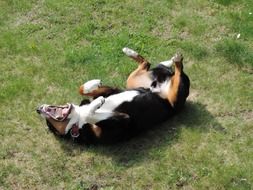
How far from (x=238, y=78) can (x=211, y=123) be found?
96cm

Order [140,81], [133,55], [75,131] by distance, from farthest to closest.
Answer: [133,55] → [140,81] → [75,131]

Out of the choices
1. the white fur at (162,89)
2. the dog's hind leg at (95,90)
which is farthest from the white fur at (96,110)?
the white fur at (162,89)

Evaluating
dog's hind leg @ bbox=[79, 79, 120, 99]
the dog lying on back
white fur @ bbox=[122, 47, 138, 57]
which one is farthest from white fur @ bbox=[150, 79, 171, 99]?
white fur @ bbox=[122, 47, 138, 57]

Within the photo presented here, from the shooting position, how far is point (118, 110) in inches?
255

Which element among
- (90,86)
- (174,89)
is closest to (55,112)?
(90,86)

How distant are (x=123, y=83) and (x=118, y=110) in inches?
36.5

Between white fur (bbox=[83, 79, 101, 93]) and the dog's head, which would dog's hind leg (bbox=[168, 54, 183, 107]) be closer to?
white fur (bbox=[83, 79, 101, 93])

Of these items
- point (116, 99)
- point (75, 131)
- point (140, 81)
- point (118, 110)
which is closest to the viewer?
point (75, 131)

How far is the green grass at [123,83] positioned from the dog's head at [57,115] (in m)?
0.19

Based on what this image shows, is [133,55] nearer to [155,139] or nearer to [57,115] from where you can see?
[155,139]

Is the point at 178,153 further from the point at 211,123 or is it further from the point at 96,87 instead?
the point at 96,87

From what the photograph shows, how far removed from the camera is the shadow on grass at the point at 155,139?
6352 millimetres

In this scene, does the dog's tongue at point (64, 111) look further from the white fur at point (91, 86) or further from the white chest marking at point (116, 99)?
the white fur at point (91, 86)

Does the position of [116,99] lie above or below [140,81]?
above
